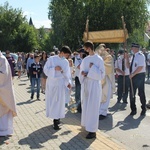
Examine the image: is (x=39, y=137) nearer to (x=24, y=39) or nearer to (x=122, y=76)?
(x=122, y=76)

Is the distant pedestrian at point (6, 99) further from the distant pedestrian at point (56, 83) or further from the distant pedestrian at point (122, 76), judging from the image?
the distant pedestrian at point (122, 76)

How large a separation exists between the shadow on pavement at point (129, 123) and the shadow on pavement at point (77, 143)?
170 cm

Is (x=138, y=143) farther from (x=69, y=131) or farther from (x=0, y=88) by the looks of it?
(x=0, y=88)

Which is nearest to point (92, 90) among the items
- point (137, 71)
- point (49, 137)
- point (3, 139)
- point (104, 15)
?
point (49, 137)

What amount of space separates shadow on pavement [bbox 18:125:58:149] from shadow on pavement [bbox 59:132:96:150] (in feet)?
1.37

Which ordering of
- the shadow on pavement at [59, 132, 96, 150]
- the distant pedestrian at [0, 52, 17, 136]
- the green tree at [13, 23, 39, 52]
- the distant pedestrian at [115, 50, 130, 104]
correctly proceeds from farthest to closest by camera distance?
the green tree at [13, 23, 39, 52] → the distant pedestrian at [115, 50, 130, 104] → the distant pedestrian at [0, 52, 17, 136] → the shadow on pavement at [59, 132, 96, 150]

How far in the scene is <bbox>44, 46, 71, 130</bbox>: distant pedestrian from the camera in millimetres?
7871

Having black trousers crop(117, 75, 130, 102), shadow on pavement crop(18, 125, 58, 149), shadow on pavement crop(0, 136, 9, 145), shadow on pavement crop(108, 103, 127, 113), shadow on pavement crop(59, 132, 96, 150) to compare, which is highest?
black trousers crop(117, 75, 130, 102)

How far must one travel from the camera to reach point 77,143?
671 cm

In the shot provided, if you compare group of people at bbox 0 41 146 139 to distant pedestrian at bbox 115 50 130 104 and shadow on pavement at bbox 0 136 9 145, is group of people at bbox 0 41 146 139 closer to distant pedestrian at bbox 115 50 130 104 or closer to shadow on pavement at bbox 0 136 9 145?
shadow on pavement at bbox 0 136 9 145

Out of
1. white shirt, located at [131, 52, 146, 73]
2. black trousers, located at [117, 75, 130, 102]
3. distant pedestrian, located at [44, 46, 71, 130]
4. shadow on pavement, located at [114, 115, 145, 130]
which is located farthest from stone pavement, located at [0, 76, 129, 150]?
black trousers, located at [117, 75, 130, 102]

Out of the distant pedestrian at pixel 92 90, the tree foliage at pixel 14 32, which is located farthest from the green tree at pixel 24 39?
the distant pedestrian at pixel 92 90

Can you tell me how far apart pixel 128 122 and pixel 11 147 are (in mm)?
3872

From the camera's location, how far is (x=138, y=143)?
7.08 m
